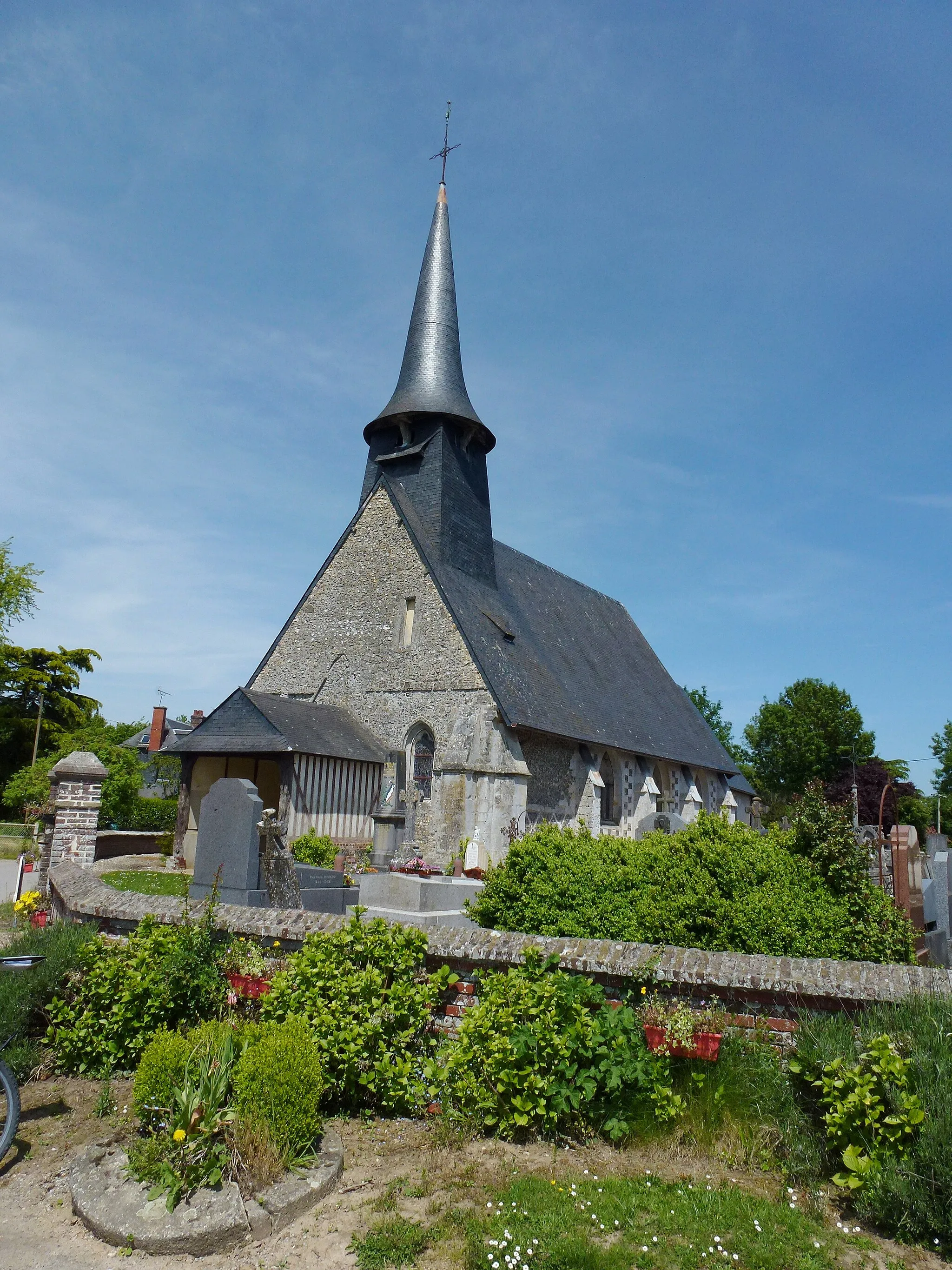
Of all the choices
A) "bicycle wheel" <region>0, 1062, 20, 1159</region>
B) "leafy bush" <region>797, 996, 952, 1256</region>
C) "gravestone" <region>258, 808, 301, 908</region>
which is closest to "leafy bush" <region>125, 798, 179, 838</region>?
"gravestone" <region>258, 808, 301, 908</region>

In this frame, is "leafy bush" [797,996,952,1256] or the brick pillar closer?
"leafy bush" [797,996,952,1256]

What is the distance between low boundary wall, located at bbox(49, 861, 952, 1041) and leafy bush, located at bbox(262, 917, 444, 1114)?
232mm

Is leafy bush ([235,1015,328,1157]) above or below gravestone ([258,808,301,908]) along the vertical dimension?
below

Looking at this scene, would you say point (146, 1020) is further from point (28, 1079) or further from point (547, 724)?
point (547, 724)

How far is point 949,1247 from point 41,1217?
11.8ft

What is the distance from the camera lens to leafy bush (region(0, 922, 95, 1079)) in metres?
4.80

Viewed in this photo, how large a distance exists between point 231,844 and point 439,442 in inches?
518

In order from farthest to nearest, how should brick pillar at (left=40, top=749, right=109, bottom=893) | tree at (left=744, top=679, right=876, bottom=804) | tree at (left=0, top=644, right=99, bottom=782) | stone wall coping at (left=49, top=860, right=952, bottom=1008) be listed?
1. tree at (left=744, top=679, right=876, bottom=804)
2. tree at (left=0, top=644, right=99, bottom=782)
3. brick pillar at (left=40, top=749, right=109, bottom=893)
4. stone wall coping at (left=49, top=860, right=952, bottom=1008)

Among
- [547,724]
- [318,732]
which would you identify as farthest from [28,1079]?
[547,724]

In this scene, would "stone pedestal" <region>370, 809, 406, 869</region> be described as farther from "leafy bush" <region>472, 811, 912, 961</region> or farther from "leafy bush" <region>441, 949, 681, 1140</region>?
"leafy bush" <region>441, 949, 681, 1140</region>

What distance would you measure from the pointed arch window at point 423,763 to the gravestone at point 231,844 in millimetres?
8115

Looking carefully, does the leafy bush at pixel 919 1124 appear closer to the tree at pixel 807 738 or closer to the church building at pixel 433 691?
the church building at pixel 433 691

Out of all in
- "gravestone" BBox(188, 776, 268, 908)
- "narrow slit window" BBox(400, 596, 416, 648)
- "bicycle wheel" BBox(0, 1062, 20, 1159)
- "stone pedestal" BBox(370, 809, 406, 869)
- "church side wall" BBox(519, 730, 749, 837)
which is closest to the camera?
"bicycle wheel" BBox(0, 1062, 20, 1159)

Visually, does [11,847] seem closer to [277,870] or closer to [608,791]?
[277,870]
